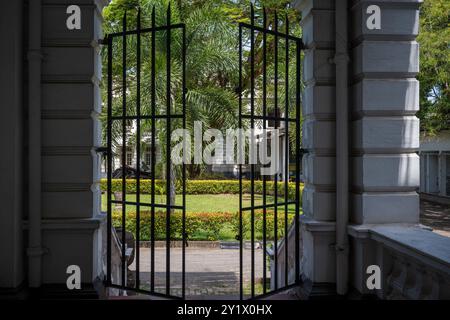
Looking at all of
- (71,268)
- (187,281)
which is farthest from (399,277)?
(187,281)

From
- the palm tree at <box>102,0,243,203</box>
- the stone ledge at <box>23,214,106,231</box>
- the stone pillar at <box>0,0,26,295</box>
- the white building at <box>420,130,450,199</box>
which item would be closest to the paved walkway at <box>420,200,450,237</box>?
the white building at <box>420,130,450,199</box>

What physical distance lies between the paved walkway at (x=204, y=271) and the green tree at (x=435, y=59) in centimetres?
893

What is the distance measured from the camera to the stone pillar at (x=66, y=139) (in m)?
4.38

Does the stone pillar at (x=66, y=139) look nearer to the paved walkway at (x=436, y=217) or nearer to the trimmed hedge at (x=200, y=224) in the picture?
the trimmed hedge at (x=200, y=224)

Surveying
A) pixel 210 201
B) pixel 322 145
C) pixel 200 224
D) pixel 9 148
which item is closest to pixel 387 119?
pixel 322 145

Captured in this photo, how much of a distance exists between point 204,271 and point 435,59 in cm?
1075

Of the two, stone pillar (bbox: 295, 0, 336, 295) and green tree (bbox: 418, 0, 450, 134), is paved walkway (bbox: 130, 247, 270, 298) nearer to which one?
stone pillar (bbox: 295, 0, 336, 295)

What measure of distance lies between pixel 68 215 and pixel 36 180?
1.59 feet

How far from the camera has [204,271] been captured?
1005 centimetres

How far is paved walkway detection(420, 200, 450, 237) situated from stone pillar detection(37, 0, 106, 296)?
12793mm

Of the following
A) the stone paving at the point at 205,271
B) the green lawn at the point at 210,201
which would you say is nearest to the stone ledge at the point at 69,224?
the stone paving at the point at 205,271

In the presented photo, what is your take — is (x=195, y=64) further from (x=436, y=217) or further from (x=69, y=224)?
(x=436, y=217)
